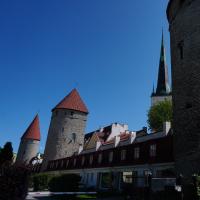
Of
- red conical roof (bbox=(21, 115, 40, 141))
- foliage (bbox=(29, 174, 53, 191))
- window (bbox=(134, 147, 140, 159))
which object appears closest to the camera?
window (bbox=(134, 147, 140, 159))

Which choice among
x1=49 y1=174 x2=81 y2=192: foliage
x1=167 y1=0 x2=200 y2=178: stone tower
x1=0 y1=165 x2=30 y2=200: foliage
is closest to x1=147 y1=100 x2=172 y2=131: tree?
x1=49 y1=174 x2=81 y2=192: foliage

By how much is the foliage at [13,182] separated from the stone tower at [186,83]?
318 inches

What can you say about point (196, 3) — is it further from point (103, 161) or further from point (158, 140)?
point (103, 161)

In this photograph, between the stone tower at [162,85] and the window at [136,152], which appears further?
the stone tower at [162,85]

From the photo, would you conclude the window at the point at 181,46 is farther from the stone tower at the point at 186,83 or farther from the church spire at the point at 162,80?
the church spire at the point at 162,80

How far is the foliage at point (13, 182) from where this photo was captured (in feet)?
26.4

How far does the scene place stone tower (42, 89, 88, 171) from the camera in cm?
4072

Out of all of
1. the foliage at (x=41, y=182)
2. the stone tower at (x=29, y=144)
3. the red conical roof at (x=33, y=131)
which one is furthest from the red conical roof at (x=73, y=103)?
the foliage at (x=41, y=182)

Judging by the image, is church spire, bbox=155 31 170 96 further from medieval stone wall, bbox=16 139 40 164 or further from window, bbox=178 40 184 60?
window, bbox=178 40 184 60

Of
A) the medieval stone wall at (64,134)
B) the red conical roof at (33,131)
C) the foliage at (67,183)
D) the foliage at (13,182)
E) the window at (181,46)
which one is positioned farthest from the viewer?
the red conical roof at (33,131)

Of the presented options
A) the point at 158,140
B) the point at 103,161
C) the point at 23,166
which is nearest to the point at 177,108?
the point at 158,140

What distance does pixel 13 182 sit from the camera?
822cm

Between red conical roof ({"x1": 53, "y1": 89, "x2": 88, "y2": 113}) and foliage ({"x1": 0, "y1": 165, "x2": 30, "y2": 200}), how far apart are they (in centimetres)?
3446

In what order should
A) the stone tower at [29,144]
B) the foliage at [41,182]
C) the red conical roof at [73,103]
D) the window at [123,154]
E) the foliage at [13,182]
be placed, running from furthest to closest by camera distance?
the stone tower at [29,144], the red conical roof at [73,103], the foliage at [41,182], the window at [123,154], the foliage at [13,182]
